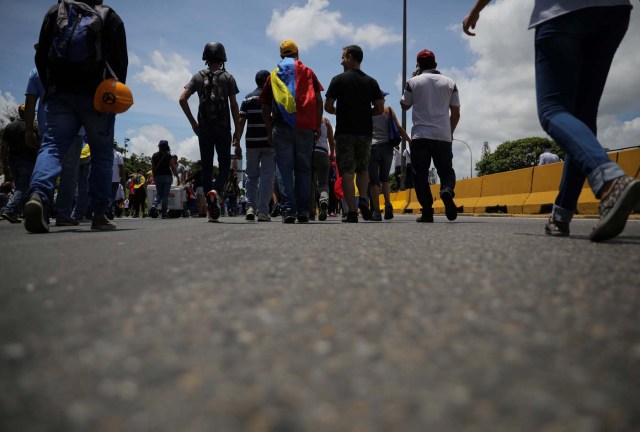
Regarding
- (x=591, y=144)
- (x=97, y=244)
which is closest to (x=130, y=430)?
(x=97, y=244)

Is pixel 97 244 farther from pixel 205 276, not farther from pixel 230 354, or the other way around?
pixel 230 354

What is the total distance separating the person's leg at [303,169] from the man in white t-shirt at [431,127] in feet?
4.59

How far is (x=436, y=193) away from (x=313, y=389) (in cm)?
1566

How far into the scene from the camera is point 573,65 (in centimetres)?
286

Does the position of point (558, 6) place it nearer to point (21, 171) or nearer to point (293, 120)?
point (293, 120)

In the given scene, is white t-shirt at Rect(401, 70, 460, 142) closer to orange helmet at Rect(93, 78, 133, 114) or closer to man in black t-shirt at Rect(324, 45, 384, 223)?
man in black t-shirt at Rect(324, 45, 384, 223)

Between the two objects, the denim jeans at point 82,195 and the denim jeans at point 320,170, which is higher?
the denim jeans at point 320,170

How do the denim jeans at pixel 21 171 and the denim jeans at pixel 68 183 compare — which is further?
the denim jeans at pixel 21 171

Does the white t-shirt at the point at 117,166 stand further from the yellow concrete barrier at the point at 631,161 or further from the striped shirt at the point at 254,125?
the yellow concrete barrier at the point at 631,161

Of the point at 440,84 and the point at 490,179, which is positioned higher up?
the point at 440,84

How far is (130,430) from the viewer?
637mm

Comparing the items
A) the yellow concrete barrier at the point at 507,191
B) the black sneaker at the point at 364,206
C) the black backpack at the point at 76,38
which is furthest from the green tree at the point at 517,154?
the black backpack at the point at 76,38

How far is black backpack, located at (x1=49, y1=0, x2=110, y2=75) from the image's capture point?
13.2ft

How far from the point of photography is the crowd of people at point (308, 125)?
9.28 feet
